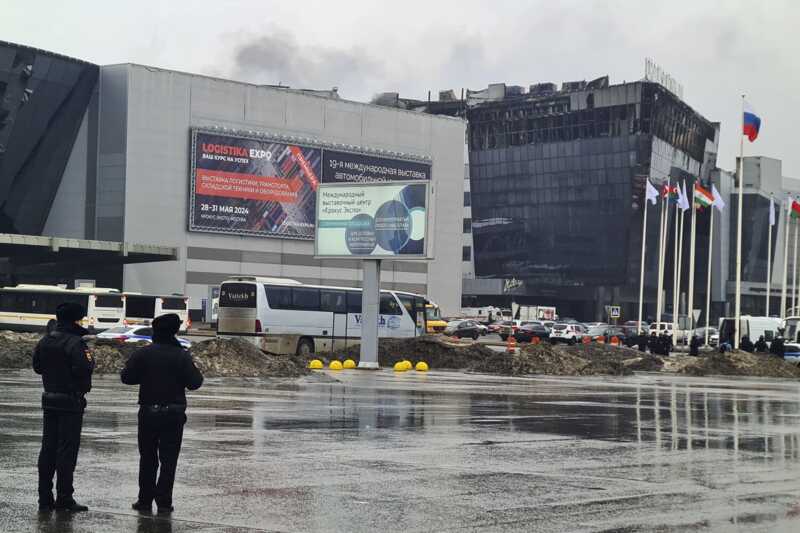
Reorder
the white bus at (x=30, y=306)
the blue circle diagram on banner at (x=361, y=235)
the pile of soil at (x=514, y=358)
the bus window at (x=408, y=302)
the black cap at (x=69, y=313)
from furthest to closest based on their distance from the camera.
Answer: the white bus at (x=30, y=306), the bus window at (x=408, y=302), the blue circle diagram on banner at (x=361, y=235), the pile of soil at (x=514, y=358), the black cap at (x=69, y=313)

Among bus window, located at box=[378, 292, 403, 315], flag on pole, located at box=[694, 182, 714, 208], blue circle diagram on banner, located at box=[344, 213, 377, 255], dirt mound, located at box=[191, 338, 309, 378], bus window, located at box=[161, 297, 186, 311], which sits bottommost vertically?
dirt mound, located at box=[191, 338, 309, 378]

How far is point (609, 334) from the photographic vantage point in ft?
281

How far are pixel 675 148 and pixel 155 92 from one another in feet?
214

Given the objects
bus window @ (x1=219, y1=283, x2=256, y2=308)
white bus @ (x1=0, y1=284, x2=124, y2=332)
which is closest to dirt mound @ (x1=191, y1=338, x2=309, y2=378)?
bus window @ (x1=219, y1=283, x2=256, y2=308)

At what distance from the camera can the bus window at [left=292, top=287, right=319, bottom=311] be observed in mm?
52406

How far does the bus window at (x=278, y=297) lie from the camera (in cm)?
5144

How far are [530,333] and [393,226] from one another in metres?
39.7

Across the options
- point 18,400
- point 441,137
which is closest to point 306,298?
point 18,400

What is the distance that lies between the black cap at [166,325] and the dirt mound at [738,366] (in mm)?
40312

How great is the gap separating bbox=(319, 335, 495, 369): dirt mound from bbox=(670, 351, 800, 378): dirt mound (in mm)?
8147

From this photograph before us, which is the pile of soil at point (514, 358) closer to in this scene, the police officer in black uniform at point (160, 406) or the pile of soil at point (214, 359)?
the pile of soil at point (214, 359)

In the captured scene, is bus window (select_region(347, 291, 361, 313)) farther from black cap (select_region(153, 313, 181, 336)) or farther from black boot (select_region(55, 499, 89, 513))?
black boot (select_region(55, 499, 89, 513))

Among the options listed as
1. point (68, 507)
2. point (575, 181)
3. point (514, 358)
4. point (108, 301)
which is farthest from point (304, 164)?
point (68, 507)

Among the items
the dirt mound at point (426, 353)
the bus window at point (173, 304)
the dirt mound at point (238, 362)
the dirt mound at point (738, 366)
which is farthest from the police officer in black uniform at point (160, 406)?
the bus window at point (173, 304)
